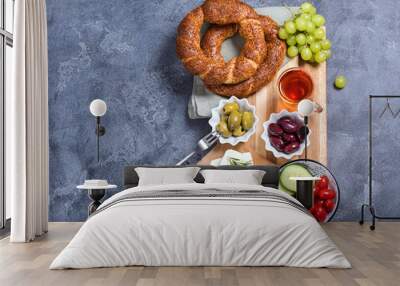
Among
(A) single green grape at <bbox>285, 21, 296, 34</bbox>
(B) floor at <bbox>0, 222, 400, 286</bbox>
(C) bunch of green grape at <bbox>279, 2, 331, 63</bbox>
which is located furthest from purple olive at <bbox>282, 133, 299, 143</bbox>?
(B) floor at <bbox>0, 222, 400, 286</bbox>

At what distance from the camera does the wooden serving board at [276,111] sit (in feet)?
19.7

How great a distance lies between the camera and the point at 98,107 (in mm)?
5715

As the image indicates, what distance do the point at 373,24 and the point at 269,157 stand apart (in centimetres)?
185

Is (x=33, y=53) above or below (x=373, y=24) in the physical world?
below

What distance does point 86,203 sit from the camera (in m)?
6.21

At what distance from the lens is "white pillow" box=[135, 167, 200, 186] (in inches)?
211

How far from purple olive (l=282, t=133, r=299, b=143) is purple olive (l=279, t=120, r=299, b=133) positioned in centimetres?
4

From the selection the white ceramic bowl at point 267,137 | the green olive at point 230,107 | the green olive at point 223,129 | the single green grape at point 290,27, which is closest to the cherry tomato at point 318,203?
the white ceramic bowl at point 267,137

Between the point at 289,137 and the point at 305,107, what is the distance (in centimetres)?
36

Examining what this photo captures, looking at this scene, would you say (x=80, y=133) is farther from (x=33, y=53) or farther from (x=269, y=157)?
(x=269, y=157)

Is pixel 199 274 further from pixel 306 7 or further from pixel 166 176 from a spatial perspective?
pixel 306 7

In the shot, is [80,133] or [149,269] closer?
[149,269]

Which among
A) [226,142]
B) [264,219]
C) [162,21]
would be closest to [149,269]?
[264,219]

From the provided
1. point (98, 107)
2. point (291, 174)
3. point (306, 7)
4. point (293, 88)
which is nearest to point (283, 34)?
point (306, 7)
